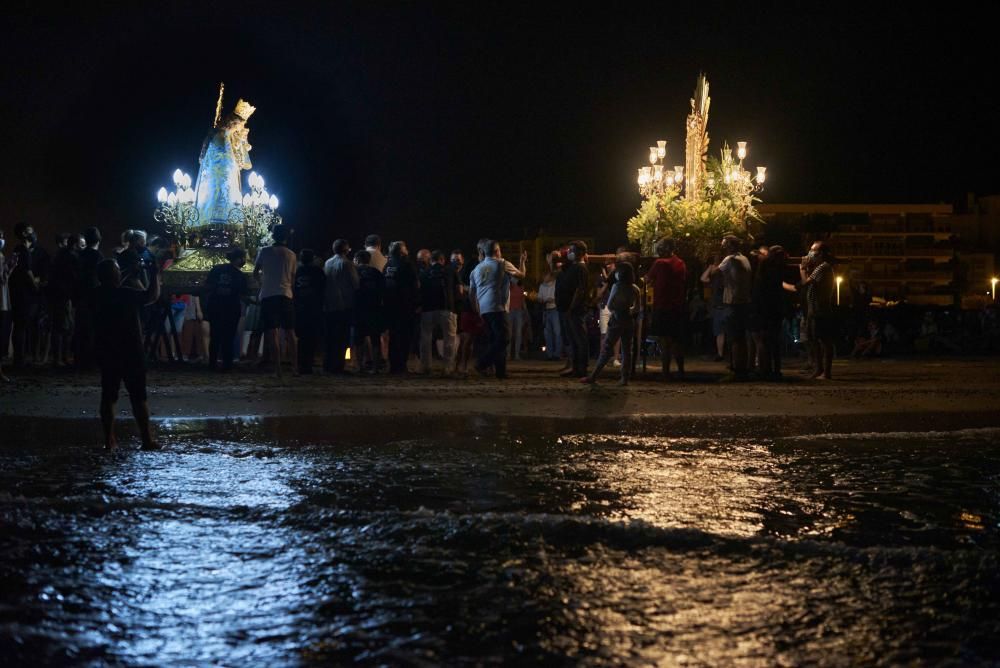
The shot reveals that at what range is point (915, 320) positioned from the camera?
28594 mm

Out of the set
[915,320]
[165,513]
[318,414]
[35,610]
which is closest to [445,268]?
[318,414]

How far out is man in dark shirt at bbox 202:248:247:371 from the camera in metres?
14.5

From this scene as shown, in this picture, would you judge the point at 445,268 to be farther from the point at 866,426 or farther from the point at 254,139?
the point at 254,139

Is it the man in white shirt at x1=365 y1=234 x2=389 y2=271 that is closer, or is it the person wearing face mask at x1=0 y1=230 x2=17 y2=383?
the person wearing face mask at x1=0 y1=230 x2=17 y2=383

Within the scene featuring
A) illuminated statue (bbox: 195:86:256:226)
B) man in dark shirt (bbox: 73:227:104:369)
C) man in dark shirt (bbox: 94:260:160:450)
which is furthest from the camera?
illuminated statue (bbox: 195:86:256:226)

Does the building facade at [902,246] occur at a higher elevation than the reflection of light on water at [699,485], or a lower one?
higher

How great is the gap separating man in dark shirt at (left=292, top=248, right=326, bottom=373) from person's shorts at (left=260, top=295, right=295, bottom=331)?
0.43m

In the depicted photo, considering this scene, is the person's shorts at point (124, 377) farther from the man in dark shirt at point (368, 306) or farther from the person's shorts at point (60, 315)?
the person's shorts at point (60, 315)

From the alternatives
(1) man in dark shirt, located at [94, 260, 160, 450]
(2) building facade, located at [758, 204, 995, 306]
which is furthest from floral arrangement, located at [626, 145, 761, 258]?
(2) building facade, located at [758, 204, 995, 306]

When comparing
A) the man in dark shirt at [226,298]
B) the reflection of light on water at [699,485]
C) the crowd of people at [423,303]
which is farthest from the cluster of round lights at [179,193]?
the reflection of light on water at [699,485]

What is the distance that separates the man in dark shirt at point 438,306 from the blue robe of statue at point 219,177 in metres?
6.83

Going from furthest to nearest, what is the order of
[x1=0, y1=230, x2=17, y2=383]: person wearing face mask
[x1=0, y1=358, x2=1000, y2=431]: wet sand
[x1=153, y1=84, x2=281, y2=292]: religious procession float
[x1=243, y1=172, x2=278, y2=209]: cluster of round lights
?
[x1=243, y1=172, x2=278, y2=209]: cluster of round lights → [x1=153, y1=84, x2=281, y2=292]: religious procession float → [x1=0, y1=230, x2=17, y2=383]: person wearing face mask → [x1=0, y1=358, x2=1000, y2=431]: wet sand

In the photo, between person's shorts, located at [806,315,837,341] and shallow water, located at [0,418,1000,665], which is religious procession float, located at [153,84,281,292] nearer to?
person's shorts, located at [806,315,837,341]

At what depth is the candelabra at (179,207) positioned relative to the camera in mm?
19516
